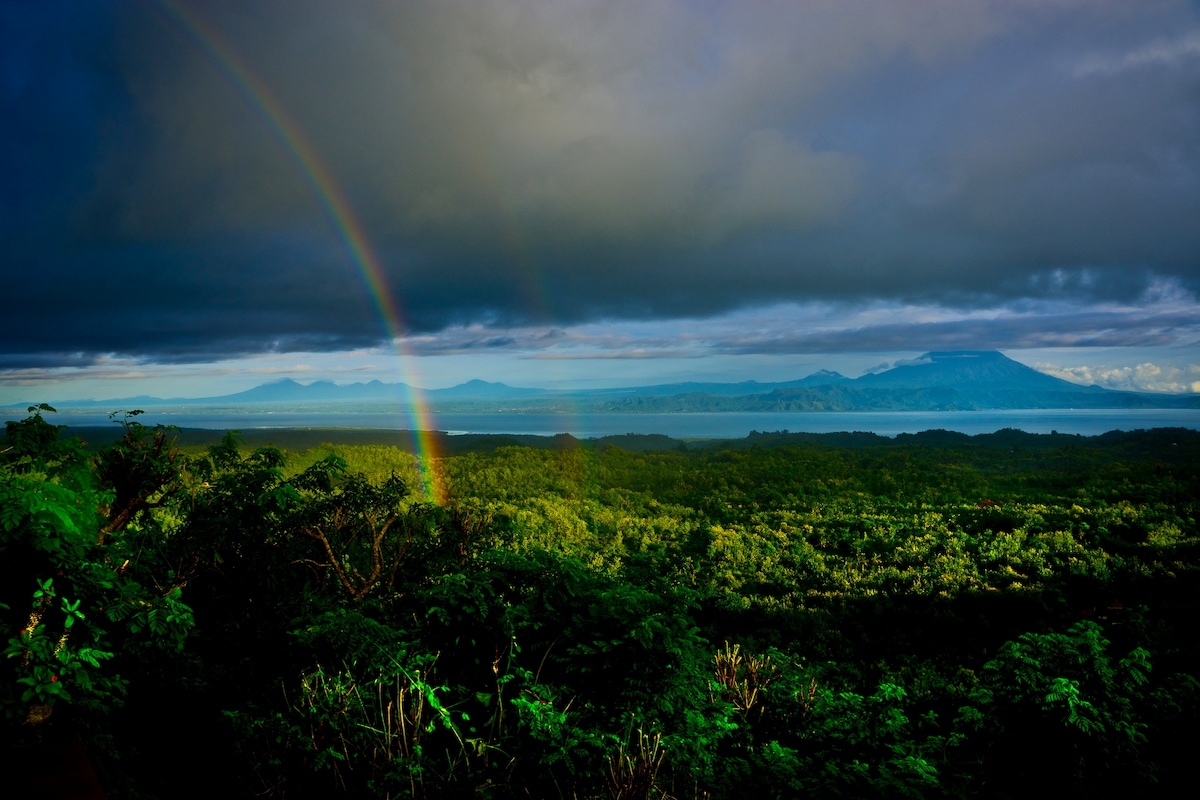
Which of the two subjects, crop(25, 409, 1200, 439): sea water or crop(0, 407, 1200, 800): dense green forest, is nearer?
crop(0, 407, 1200, 800): dense green forest

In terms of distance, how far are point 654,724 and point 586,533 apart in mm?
12908

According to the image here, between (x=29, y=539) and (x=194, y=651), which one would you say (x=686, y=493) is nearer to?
(x=194, y=651)

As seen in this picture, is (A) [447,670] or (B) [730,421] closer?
→ (A) [447,670]

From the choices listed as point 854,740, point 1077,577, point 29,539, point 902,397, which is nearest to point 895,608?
point 1077,577

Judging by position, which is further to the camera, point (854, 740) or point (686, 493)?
point (686, 493)

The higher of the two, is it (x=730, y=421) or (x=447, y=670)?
(x=447, y=670)

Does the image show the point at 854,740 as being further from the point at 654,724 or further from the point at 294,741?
the point at 294,741

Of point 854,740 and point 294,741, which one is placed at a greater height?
point 294,741

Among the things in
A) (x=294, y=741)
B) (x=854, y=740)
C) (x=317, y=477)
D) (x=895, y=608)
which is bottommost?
(x=895, y=608)

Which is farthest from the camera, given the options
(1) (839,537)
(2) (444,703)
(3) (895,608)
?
(1) (839,537)

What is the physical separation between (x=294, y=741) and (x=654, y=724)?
2.53 meters

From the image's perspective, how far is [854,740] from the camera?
4945mm

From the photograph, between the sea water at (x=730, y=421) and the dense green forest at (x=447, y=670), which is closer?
the dense green forest at (x=447, y=670)

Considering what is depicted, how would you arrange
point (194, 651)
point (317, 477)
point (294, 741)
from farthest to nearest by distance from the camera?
point (317, 477) → point (194, 651) → point (294, 741)
